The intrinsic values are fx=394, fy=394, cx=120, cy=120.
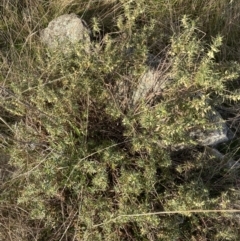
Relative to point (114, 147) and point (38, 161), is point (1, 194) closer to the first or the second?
point (38, 161)

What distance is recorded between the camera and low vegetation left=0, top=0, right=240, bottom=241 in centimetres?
235

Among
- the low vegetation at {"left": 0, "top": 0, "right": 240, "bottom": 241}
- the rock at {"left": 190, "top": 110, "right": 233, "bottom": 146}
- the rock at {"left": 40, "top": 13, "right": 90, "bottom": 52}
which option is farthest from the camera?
the rock at {"left": 40, "top": 13, "right": 90, "bottom": 52}

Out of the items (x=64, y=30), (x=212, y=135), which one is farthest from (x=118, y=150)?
(x=64, y=30)

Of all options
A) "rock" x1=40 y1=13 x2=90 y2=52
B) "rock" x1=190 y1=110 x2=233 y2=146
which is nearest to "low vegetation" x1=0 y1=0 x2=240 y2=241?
"rock" x1=190 y1=110 x2=233 y2=146

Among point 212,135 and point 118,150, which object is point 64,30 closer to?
point 118,150

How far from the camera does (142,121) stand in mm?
2305

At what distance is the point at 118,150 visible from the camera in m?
2.57

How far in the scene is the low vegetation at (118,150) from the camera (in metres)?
2.35

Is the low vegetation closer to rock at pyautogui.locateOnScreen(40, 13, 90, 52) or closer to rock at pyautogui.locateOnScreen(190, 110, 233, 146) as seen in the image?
rock at pyautogui.locateOnScreen(190, 110, 233, 146)

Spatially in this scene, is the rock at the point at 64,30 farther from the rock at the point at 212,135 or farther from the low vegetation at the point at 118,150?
the rock at the point at 212,135

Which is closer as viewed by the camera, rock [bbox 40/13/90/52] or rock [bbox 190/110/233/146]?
rock [bbox 190/110/233/146]

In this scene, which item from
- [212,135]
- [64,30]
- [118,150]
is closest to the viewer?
[118,150]

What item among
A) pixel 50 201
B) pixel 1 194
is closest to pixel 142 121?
pixel 50 201

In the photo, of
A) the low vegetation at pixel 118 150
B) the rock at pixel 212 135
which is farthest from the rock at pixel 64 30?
the rock at pixel 212 135
